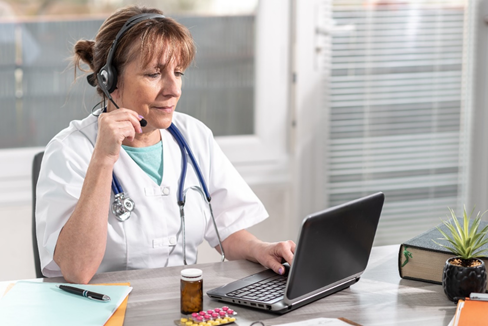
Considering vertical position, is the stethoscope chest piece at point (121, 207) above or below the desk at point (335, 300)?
above

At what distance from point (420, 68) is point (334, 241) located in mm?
2166

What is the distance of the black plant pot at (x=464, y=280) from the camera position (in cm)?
132

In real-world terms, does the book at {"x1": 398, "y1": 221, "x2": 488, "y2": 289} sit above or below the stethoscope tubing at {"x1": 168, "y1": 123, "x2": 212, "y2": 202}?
below

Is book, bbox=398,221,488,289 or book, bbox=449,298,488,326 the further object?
book, bbox=398,221,488,289

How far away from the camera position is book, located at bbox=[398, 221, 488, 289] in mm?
1459

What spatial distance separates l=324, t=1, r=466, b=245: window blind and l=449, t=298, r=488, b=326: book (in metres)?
1.93

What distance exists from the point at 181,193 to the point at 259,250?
27 cm

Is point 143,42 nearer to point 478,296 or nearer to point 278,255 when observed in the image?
point 278,255

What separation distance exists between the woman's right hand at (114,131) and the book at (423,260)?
2.32 feet

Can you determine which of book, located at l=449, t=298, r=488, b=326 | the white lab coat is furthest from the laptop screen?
the white lab coat

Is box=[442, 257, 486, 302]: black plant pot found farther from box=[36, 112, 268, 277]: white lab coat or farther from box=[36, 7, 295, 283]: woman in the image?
box=[36, 112, 268, 277]: white lab coat

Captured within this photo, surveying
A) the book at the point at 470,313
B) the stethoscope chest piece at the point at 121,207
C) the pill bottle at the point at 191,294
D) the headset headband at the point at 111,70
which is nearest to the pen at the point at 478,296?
the book at the point at 470,313

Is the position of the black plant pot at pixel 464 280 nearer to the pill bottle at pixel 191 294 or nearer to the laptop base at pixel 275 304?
the laptop base at pixel 275 304

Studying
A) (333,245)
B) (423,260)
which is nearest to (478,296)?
(423,260)
